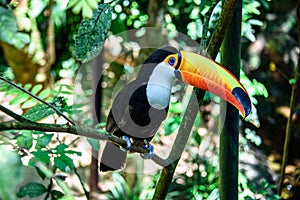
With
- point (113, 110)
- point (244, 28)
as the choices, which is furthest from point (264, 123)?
point (113, 110)

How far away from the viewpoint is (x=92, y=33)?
1244mm

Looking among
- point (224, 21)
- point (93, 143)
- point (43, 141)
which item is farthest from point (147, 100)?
point (224, 21)

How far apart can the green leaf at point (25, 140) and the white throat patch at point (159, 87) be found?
1.06 feet

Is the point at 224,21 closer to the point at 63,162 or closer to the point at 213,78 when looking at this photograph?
the point at 213,78

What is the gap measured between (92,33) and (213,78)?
0.97 feet

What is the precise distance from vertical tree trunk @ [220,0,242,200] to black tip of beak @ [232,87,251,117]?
0.12m

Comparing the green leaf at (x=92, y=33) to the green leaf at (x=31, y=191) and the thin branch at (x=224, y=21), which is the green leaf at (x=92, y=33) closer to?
the thin branch at (x=224, y=21)

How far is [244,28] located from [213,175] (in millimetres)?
587

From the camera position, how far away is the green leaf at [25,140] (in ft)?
4.43

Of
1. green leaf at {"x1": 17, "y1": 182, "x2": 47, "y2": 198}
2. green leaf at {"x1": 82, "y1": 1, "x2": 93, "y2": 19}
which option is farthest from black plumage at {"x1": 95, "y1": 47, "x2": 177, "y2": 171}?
green leaf at {"x1": 82, "y1": 1, "x2": 93, "y2": 19}

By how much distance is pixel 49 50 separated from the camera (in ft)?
9.37

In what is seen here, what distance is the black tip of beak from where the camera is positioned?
43.4 inches

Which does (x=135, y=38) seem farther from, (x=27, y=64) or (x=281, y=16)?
(x=281, y=16)

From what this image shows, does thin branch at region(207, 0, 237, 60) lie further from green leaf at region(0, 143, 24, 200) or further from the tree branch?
green leaf at region(0, 143, 24, 200)
